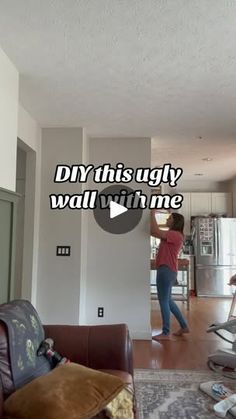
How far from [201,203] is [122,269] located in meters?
4.06

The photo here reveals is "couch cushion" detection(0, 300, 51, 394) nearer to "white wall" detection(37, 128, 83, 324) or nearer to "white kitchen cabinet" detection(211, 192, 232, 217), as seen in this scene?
"white wall" detection(37, 128, 83, 324)

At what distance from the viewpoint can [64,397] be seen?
1349mm

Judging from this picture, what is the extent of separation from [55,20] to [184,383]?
2749mm

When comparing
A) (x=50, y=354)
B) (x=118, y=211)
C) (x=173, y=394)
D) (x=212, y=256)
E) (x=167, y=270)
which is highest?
(x=118, y=211)

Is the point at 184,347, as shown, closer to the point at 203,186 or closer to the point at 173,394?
the point at 173,394

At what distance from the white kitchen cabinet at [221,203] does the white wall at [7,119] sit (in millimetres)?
5893

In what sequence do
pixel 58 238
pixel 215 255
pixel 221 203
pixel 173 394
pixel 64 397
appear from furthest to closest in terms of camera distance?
pixel 221 203 → pixel 215 255 → pixel 58 238 → pixel 173 394 → pixel 64 397

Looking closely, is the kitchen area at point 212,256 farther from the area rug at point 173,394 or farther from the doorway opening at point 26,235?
the area rug at point 173,394

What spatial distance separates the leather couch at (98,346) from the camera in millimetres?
2018

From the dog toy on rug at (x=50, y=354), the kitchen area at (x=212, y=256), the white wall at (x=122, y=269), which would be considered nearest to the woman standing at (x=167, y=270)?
the white wall at (x=122, y=269)

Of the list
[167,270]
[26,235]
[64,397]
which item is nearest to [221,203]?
[167,270]

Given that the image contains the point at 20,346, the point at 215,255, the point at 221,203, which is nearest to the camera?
the point at 20,346

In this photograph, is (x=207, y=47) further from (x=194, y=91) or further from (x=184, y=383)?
(x=184, y=383)

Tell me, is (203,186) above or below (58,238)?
above
